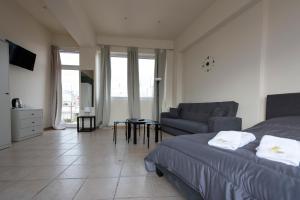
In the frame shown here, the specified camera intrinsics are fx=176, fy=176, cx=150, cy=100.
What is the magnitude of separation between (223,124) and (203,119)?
0.89m

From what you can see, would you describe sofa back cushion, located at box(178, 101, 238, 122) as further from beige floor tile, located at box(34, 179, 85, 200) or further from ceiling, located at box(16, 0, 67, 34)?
ceiling, located at box(16, 0, 67, 34)

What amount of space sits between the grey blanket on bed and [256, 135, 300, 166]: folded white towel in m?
0.07

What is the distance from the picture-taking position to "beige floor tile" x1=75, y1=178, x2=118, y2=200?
5.49 feet

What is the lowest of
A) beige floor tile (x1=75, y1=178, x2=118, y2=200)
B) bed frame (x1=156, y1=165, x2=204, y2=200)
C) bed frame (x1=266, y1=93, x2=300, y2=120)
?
beige floor tile (x1=75, y1=178, x2=118, y2=200)

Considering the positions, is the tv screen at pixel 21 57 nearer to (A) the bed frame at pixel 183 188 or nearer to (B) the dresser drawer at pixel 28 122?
(B) the dresser drawer at pixel 28 122

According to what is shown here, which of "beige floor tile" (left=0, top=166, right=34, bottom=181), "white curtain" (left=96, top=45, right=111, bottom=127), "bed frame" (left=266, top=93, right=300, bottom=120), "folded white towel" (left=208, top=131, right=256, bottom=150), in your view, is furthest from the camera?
"white curtain" (left=96, top=45, right=111, bottom=127)

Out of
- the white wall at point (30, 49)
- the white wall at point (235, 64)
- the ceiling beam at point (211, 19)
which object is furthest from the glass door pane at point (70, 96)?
the white wall at point (235, 64)

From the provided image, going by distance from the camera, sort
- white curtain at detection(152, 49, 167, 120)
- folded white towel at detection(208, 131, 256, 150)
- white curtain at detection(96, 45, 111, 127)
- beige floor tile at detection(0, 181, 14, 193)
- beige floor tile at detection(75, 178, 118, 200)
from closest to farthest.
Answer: folded white towel at detection(208, 131, 256, 150) → beige floor tile at detection(75, 178, 118, 200) → beige floor tile at detection(0, 181, 14, 193) → white curtain at detection(96, 45, 111, 127) → white curtain at detection(152, 49, 167, 120)

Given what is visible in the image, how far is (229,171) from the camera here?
119 centimetres

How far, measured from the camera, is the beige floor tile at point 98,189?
5.49 ft

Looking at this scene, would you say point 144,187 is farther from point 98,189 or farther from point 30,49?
point 30,49

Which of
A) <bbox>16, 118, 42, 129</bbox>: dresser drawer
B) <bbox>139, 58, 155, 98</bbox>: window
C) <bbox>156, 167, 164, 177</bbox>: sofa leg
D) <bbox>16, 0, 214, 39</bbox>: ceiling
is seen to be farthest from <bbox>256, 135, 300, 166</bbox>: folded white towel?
<bbox>139, 58, 155, 98</bbox>: window

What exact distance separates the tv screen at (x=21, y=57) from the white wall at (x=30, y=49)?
0.56ft

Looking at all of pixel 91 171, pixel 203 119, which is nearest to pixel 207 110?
pixel 203 119
